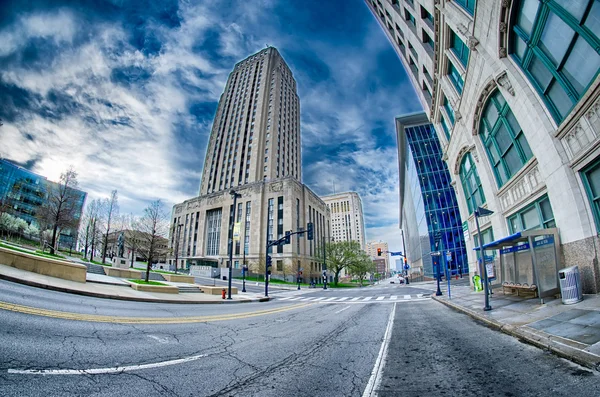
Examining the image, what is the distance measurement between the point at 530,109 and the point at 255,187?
209 feet

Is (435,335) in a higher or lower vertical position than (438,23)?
lower

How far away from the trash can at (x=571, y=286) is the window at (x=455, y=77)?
14281 mm

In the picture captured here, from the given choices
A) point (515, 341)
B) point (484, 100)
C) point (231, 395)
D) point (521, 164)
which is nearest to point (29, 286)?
point (231, 395)

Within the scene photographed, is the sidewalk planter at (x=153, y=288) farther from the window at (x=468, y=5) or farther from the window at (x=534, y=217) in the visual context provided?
the window at (x=468, y=5)

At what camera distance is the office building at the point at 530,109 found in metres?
8.35

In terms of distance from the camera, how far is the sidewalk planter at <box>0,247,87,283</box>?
12.1 m

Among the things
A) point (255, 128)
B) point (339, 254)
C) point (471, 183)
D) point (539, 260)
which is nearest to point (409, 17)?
point (471, 183)

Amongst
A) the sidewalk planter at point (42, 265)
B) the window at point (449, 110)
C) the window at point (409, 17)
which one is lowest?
the sidewalk planter at point (42, 265)

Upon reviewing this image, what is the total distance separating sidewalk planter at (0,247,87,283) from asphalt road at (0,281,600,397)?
716 centimetres

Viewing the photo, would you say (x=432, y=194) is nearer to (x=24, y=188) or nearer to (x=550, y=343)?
(x=550, y=343)

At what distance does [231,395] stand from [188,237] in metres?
84.7

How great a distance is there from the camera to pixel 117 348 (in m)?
4.73

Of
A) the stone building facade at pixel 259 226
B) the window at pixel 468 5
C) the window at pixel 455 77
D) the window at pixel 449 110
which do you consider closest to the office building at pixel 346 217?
the stone building facade at pixel 259 226

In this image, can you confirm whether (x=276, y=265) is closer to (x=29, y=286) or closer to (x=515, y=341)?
(x=29, y=286)
